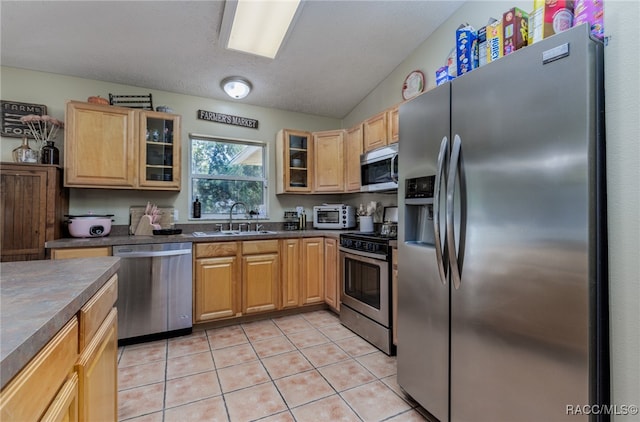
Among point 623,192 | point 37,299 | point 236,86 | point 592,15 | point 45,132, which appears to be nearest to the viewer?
point 37,299

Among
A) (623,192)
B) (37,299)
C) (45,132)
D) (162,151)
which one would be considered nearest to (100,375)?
(37,299)

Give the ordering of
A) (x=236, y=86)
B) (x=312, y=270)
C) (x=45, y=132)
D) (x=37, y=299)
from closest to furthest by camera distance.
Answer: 1. (x=37, y=299)
2. (x=45, y=132)
3. (x=236, y=86)
4. (x=312, y=270)

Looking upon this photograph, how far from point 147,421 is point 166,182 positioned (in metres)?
2.14

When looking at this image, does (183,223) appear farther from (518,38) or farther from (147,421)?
(518,38)

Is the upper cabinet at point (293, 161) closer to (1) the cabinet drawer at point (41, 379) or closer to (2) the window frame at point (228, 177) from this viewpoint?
(2) the window frame at point (228, 177)

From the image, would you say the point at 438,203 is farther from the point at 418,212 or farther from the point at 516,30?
the point at 516,30

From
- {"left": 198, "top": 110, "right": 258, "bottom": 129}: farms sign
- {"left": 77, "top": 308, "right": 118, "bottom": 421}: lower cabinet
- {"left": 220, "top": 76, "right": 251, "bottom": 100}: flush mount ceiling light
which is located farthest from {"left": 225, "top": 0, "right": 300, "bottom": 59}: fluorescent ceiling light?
{"left": 77, "top": 308, "right": 118, "bottom": 421}: lower cabinet

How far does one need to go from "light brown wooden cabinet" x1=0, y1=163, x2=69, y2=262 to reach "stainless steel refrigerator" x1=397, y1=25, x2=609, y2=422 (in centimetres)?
295

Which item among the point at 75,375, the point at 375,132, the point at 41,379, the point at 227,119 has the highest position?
the point at 227,119

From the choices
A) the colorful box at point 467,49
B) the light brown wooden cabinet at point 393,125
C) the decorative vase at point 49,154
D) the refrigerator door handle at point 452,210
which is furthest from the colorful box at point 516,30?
the decorative vase at point 49,154

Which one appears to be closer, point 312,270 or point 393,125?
point 393,125

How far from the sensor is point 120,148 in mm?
2752

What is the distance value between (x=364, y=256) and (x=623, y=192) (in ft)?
5.86

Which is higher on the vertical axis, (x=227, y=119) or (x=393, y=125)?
(x=227, y=119)
